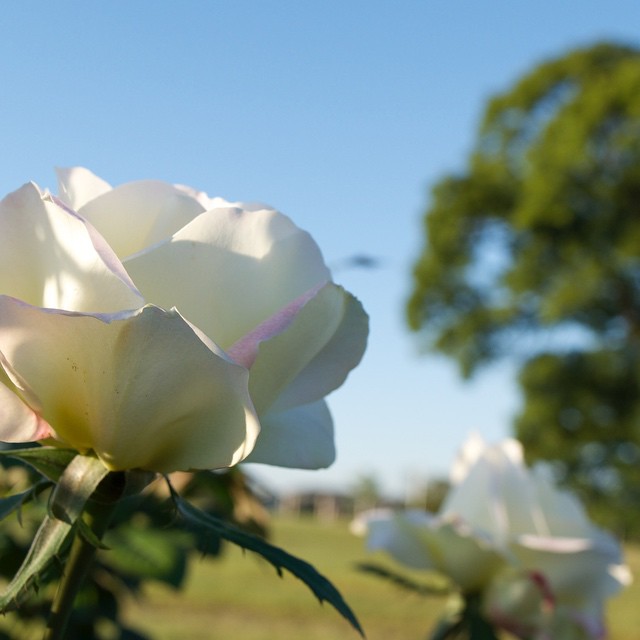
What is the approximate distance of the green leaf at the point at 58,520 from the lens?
21 cm

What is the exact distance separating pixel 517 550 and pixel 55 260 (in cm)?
46

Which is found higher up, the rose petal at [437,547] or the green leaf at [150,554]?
the rose petal at [437,547]

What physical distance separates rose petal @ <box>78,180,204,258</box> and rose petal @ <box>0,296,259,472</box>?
4 cm

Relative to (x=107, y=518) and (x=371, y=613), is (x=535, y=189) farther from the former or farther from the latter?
(x=107, y=518)

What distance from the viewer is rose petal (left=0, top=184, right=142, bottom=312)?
0.69ft

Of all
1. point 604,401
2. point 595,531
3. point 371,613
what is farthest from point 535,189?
point 595,531

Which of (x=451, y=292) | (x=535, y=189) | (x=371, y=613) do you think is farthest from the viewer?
(x=451, y=292)

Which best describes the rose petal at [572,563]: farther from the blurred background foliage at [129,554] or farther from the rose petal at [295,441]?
the rose petal at [295,441]

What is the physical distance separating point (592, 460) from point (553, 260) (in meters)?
2.28

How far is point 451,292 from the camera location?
11430 millimetres

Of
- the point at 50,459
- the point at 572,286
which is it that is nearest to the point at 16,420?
the point at 50,459

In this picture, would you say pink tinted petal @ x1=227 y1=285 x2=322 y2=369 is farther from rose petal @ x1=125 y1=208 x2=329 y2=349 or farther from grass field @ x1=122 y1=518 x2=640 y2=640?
grass field @ x1=122 y1=518 x2=640 y2=640

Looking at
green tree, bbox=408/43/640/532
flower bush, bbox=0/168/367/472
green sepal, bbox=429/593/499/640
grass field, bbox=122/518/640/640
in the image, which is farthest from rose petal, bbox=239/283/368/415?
green tree, bbox=408/43/640/532

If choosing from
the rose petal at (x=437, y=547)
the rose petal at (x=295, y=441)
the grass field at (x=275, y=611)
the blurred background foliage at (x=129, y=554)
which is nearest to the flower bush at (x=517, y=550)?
the rose petal at (x=437, y=547)
